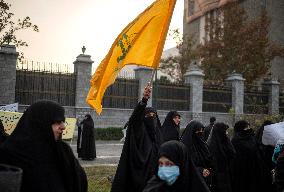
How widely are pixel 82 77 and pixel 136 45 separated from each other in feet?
50.7

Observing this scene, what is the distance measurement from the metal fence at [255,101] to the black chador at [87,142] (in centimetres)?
1514

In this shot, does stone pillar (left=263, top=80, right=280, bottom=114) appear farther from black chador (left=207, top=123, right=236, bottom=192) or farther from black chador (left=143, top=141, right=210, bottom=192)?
black chador (left=143, top=141, right=210, bottom=192)

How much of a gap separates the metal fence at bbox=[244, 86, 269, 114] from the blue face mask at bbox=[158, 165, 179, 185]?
77.7 ft

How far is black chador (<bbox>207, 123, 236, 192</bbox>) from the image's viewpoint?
688 cm

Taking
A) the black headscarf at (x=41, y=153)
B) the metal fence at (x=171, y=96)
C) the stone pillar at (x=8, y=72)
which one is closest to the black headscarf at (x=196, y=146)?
the black headscarf at (x=41, y=153)

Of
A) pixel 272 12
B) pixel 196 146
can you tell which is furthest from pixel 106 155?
pixel 272 12

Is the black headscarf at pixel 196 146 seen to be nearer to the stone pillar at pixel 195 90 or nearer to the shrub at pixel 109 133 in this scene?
the shrub at pixel 109 133

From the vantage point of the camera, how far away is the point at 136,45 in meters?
6.32

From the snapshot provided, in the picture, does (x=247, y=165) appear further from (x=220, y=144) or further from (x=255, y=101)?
(x=255, y=101)

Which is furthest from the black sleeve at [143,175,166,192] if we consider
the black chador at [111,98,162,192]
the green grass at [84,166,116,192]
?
the green grass at [84,166,116,192]

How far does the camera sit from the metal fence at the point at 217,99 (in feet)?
85.5

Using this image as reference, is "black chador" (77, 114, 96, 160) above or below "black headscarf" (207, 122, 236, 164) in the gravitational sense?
below

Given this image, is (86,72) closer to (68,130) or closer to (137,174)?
(68,130)

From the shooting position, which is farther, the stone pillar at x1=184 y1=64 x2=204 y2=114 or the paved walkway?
the stone pillar at x1=184 y1=64 x2=204 y2=114
